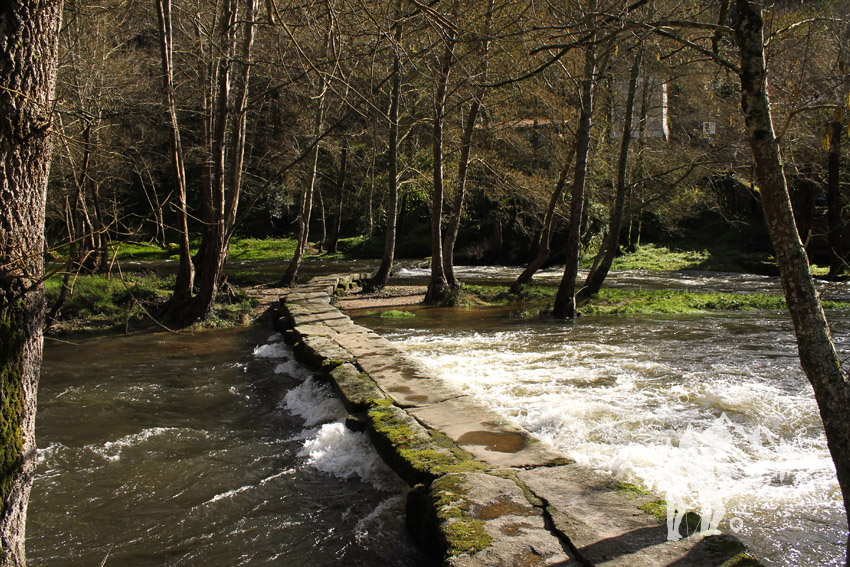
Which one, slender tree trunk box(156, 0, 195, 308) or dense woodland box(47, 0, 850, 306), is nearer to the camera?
dense woodland box(47, 0, 850, 306)

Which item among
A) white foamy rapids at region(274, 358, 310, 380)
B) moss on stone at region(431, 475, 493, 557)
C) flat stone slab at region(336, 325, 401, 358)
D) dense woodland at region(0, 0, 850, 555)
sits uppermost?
dense woodland at region(0, 0, 850, 555)

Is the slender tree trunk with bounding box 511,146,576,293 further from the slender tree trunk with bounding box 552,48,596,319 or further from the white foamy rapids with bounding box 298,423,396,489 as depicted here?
the white foamy rapids with bounding box 298,423,396,489

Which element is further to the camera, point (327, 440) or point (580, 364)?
point (580, 364)

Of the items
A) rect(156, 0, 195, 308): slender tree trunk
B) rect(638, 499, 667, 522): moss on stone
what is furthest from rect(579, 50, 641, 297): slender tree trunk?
rect(638, 499, 667, 522): moss on stone

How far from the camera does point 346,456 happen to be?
555 centimetres

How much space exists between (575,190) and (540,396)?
651cm

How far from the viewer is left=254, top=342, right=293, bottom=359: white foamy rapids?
32.8ft

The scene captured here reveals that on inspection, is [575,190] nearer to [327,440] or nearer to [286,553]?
[327,440]

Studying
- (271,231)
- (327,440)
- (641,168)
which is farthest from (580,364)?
(271,231)

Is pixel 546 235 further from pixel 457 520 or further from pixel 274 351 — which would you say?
pixel 457 520

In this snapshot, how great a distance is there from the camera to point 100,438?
20.3 ft

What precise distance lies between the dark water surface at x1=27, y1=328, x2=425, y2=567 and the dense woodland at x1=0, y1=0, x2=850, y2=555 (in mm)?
1806

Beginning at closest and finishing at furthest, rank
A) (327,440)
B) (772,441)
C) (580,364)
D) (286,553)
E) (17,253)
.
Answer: (17,253) → (286,553) → (772,441) → (327,440) → (580,364)

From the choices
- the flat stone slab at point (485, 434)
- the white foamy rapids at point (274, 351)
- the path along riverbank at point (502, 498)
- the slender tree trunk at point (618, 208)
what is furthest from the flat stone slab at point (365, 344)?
the slender tree trunk at point (618, 208)
